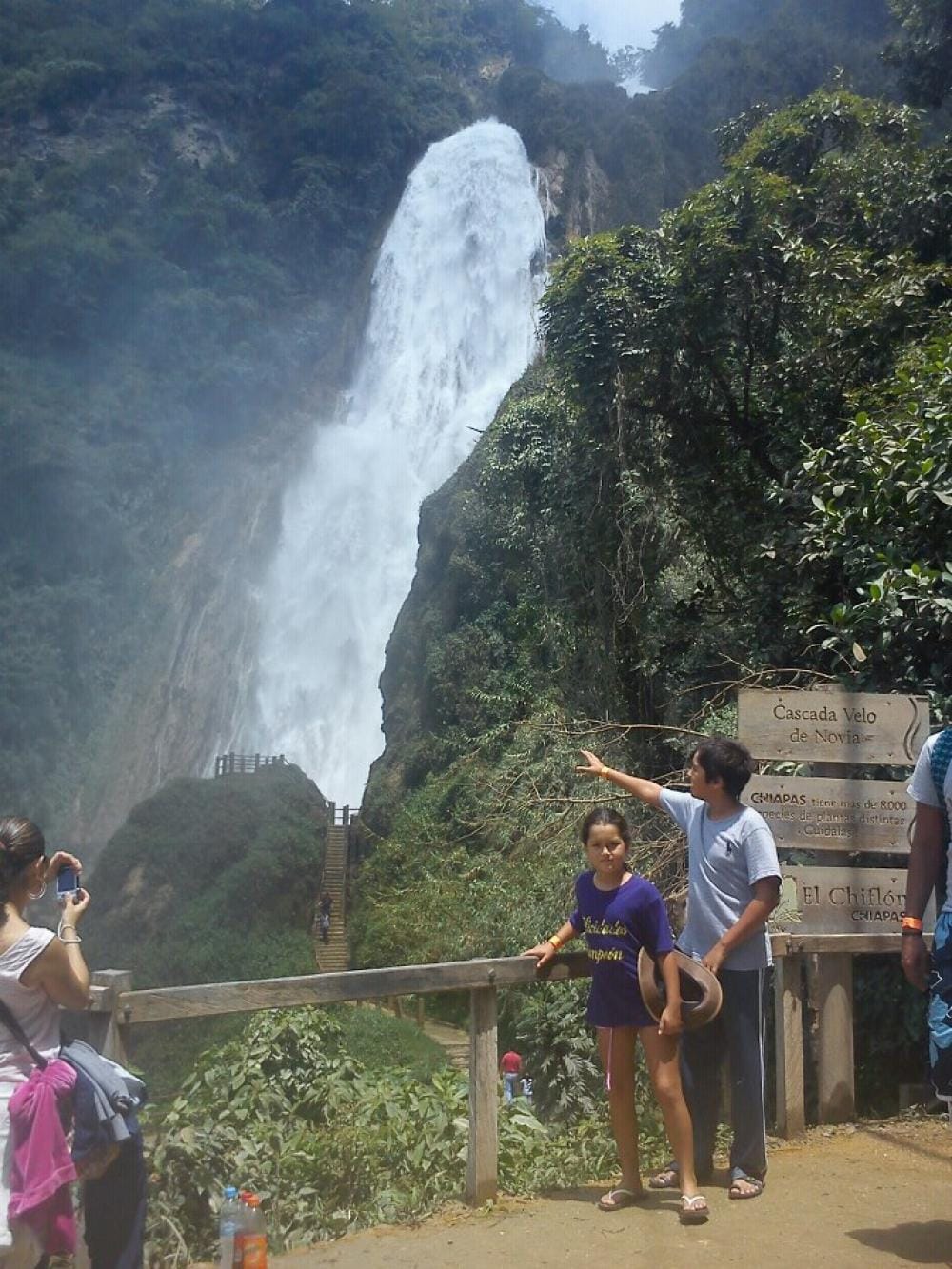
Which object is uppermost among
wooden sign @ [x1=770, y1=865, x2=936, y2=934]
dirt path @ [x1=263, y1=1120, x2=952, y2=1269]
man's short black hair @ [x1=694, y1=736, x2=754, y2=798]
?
man's short black hair @ [x1=694, y1=736, x2=754, y2=798]

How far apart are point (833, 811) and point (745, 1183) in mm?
1452

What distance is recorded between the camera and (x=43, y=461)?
43250mm

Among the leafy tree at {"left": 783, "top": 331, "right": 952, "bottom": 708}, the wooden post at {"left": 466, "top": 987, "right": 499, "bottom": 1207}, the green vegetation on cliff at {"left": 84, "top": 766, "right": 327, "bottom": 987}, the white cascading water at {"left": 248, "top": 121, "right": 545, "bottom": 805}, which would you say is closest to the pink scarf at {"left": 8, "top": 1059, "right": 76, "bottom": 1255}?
the wooden post at {"left": 466, "top": 987, "right": 499, "bottom": 1207}

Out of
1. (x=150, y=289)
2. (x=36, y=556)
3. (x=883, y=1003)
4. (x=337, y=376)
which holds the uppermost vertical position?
(x=150, y=289)

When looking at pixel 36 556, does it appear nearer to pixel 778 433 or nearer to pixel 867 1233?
pixel 778 433

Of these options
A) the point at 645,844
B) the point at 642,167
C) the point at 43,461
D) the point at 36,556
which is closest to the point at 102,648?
the point at 36,556

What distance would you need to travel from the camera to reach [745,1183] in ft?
12.5

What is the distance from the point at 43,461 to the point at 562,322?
3670cm

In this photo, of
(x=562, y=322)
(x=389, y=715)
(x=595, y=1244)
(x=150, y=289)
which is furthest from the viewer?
(x=150, y=289)

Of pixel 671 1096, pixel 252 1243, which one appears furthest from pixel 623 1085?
pixel 252 1243

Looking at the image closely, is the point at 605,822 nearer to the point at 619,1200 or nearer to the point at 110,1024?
the point at 619,1200

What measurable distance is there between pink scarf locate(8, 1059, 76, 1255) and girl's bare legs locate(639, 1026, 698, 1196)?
5.66 ft

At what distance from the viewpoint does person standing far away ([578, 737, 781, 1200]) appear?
12.3 ft

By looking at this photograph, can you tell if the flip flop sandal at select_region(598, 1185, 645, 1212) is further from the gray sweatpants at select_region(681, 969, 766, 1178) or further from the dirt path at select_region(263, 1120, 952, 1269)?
the gray sweatpants at select_region(681, 969, 766, 1178)
